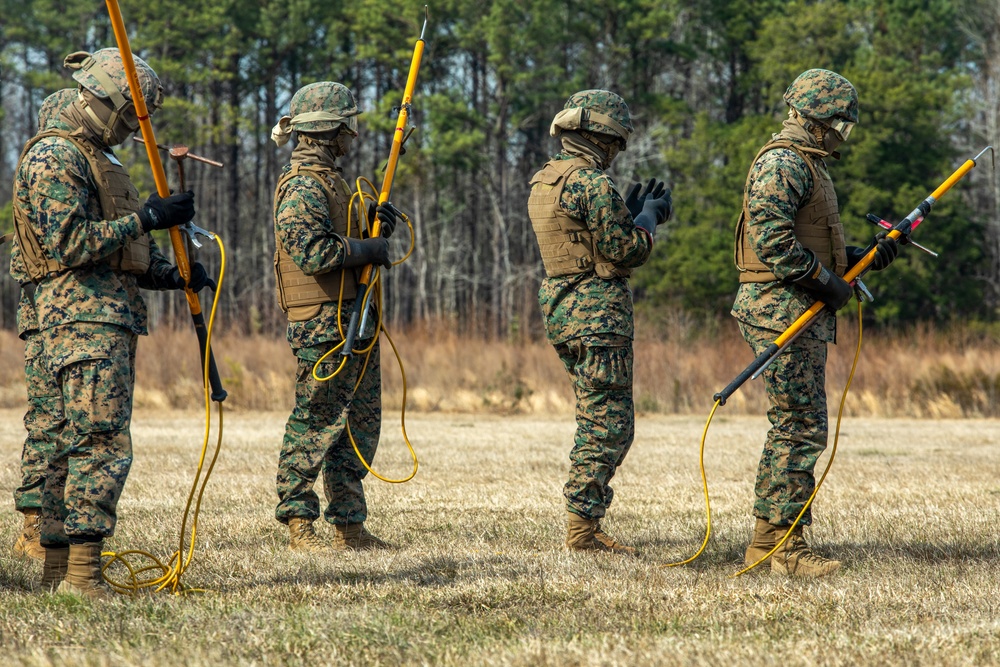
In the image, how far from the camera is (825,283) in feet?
18.2

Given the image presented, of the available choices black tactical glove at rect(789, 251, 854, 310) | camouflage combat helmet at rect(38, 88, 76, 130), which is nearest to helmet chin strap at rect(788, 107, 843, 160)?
black tactical glove at rect(789, 251, 854, 310)

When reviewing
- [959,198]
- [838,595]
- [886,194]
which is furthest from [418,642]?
[959,198]

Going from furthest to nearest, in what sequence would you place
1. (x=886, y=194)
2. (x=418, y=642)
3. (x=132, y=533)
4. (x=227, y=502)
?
(x=886, y=194) < (x=227, y=502) < (x=132, y=533) < (x=418, y=642)

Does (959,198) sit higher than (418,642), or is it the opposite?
(959,198)

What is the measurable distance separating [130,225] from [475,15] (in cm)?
3331

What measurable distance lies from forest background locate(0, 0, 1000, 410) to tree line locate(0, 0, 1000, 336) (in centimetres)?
8

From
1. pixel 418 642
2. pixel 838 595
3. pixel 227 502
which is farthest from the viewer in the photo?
pixel 227 502

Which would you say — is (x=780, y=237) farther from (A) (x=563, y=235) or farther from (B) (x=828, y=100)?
(A) (x=563, y=235)

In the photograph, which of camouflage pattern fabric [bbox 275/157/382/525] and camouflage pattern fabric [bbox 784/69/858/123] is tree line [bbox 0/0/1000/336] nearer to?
camouflage pattern fabric [bbox 275/157/382/525]

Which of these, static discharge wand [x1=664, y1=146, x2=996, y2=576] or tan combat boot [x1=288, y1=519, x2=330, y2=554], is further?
tan combat boot [x1=288, y1=519, x2=330, y2=554]

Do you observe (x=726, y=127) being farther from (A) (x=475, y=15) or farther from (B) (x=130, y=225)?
(B) (x=130, y=225)

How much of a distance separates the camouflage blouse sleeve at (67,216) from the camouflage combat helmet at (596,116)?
2481mm

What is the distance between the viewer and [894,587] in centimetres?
524

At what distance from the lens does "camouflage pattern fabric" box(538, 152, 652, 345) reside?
19.8ft
